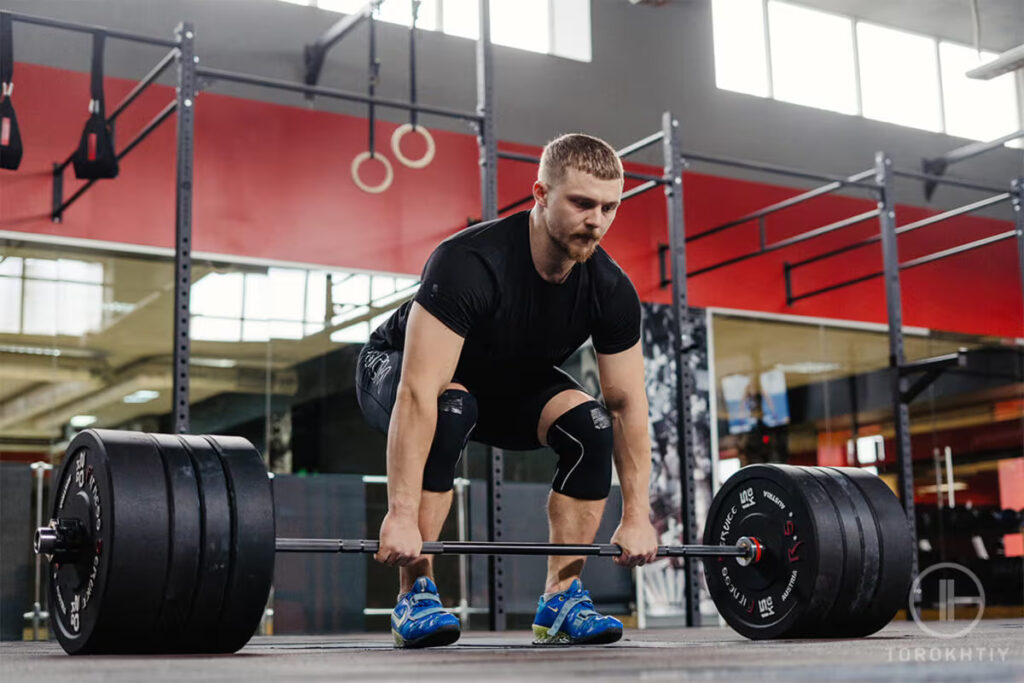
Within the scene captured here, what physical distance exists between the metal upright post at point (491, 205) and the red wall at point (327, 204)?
168 cm

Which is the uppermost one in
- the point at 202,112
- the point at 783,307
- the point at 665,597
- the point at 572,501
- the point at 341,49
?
the point at 341,49

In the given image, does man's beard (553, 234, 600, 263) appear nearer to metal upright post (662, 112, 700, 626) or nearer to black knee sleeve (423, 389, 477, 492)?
black knee sleeve (423, 389, 477, 492)

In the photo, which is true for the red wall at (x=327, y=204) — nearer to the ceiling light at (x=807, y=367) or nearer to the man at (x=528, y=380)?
the ceiling light at (x=807, y=367)

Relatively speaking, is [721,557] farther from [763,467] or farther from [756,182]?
[756,182]


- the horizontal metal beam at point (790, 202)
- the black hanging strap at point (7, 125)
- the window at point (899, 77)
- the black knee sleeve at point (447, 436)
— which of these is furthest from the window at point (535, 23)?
the black knee sleeve at point (447, 436)

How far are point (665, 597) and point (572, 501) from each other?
403cm

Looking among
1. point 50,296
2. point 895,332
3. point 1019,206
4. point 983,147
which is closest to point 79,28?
point 50,296

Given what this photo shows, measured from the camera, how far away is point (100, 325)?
201 inches

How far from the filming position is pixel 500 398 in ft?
8.21

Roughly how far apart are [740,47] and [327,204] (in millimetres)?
3286

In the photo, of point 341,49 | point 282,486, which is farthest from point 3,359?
point 341,49

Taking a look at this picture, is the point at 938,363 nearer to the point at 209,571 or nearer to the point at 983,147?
the point at 983,147

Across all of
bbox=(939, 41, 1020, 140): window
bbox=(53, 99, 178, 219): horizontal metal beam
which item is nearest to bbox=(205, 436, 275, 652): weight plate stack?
bbox=(53, 99, 178, 219): horizontal metal beam

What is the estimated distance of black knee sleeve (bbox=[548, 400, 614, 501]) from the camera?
7.79 ft
